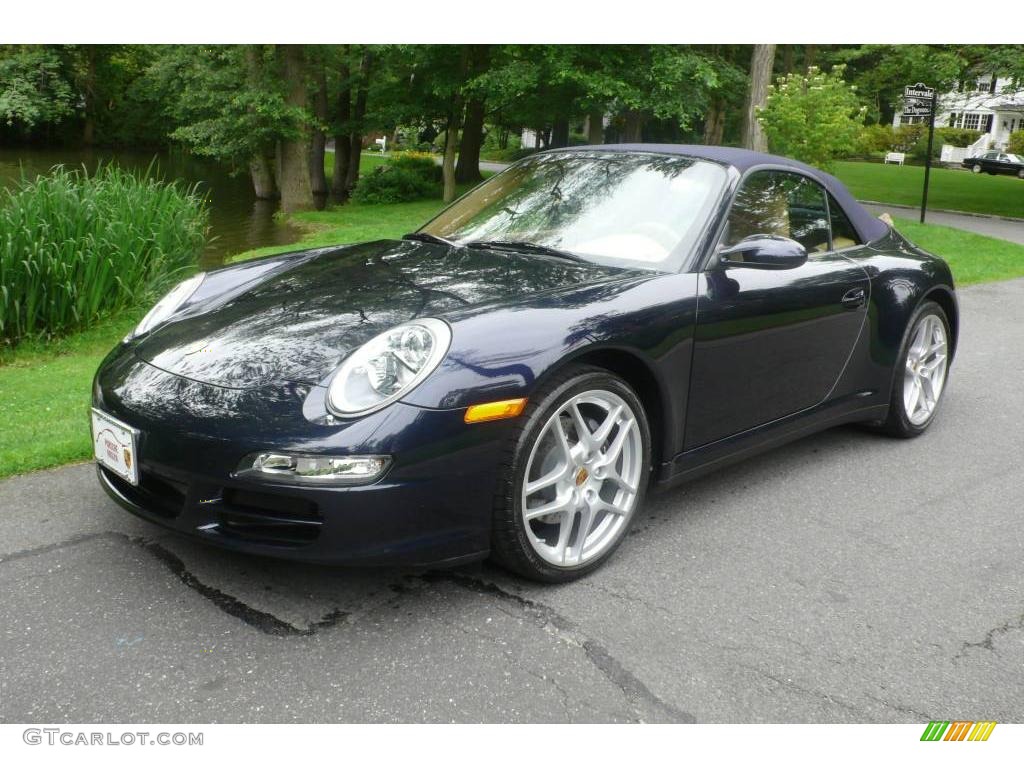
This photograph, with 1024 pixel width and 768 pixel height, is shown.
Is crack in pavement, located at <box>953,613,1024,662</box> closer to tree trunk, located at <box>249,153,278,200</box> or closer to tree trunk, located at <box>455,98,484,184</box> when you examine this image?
tree trunk, located at <box>455,98,484,184</box>

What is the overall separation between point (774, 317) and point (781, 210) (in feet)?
1.87

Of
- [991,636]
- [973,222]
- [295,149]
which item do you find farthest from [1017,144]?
[991,636]

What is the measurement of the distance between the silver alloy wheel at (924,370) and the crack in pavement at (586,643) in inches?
102

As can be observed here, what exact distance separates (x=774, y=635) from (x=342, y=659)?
4.13 feet

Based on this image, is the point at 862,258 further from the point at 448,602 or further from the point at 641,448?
the point at 448,602

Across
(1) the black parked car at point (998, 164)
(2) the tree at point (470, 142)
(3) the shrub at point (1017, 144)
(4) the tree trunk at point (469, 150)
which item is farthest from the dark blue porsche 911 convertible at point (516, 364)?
(3) the shrub at point (1017, 144)

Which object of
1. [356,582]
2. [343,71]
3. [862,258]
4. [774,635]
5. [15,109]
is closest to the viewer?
[774,635]

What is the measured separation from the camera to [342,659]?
2.63m

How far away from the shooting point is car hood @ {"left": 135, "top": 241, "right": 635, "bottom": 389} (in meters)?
2.93

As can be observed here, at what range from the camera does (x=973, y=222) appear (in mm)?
21875

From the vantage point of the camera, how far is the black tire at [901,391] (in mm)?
4613

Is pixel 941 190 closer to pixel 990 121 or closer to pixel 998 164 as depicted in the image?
pixel 998 164

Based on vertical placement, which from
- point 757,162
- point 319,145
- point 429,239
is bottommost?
point 429,239
